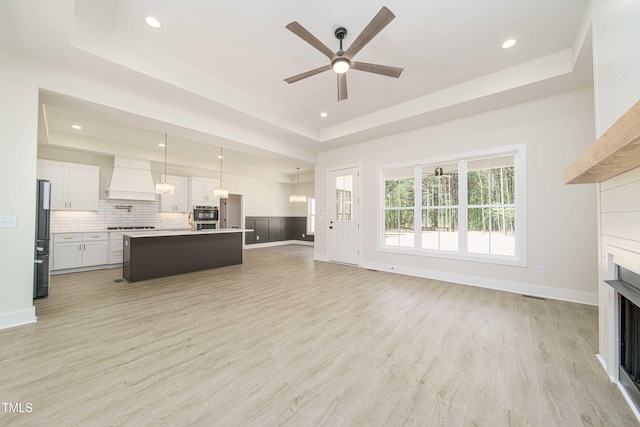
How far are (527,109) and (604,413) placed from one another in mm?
3840

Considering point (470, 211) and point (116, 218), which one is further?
point (116, 218)

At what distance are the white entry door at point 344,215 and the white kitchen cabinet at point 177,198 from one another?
430cm

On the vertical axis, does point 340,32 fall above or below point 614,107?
above

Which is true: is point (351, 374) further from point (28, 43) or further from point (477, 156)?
point (28, 43)

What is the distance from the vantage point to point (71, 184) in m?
5.28

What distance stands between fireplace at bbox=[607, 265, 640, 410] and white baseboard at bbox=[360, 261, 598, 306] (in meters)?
2.10

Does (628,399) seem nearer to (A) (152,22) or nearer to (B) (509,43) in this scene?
→ (B) (509,43)

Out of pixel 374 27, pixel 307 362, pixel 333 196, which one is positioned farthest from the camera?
pixel 333 196

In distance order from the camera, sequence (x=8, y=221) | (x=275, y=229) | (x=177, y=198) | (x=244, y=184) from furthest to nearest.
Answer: (x=275, y=229) → (x=244, y=184) → (x=177, y=198) → (x=8, y=221)

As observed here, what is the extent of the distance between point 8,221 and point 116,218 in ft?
12.8

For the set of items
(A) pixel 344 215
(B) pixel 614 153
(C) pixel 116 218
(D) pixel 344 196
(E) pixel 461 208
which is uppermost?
(D) pixel 344 196

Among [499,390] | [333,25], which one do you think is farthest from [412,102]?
[499,390]

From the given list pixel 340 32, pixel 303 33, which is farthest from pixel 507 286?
pixel 303 33

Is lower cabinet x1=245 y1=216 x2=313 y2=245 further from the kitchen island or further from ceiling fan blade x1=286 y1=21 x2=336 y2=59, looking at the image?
ceiling fan blade x1=286 y1=21 x2=336 y2=59
